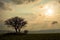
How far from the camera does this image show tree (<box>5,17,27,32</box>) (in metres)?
2.84

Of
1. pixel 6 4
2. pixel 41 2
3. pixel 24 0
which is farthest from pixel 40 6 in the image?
pixel 6 4

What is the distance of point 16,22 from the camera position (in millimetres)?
2852

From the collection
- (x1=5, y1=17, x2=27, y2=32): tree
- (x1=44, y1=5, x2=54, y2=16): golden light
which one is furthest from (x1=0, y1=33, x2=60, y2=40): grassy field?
(x1=44, y1=5, x2=54, y2=16): golden light

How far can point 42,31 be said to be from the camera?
9.25 ft

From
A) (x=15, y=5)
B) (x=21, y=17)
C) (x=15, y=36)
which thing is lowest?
(x=15, y=36)

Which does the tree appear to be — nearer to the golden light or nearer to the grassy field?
the grassy field

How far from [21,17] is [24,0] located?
290 mm

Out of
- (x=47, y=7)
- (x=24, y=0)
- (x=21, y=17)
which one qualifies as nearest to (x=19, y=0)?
(x=24, y=0)

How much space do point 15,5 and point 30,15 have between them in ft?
1.00

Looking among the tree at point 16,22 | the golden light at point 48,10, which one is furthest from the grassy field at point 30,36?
the golden light at point 48,10

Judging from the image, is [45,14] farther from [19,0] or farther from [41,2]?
[19,0]

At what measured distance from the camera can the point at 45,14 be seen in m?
2.88

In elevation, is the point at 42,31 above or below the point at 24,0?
below

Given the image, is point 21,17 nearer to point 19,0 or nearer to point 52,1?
point 19,0
